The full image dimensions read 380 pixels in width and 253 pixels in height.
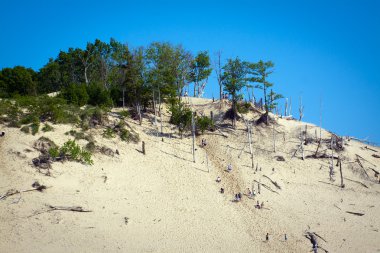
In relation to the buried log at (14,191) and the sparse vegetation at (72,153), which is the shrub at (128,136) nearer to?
the sparse vegetation at (72,153)

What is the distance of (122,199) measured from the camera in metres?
33.6

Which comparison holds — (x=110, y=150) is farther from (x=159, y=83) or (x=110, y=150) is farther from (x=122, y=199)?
(x=159, y=83)

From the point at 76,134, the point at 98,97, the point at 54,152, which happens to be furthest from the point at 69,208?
the point at 98,97

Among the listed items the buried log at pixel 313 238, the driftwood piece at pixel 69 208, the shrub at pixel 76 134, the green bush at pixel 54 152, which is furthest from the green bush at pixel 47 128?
the buried log at pixel 313 238

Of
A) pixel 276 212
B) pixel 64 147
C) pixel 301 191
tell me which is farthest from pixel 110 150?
pixel 301 191

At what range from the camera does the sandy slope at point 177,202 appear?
28891mm

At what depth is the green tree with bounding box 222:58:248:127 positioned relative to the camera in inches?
1966

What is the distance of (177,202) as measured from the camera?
115 feet

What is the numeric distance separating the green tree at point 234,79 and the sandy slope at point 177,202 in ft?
22.7

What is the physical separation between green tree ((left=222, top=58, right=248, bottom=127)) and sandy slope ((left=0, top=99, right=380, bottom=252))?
6.91 m

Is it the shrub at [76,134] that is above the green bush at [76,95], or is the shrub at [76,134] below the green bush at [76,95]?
below

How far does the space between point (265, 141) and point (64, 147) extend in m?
24.0

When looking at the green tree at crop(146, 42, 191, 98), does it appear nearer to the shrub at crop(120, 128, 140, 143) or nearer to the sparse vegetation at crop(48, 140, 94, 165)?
the shrub at crop(120, 128, 140, 143)

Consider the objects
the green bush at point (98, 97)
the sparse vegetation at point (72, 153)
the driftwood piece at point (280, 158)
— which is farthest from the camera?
the green bush at point (98, 97)
